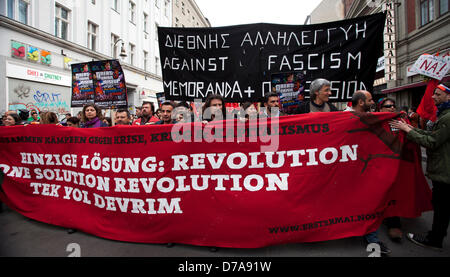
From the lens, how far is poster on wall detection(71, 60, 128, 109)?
5.85 metres

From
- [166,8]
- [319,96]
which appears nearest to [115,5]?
[166,8]

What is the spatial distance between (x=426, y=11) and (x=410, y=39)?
1.68 m

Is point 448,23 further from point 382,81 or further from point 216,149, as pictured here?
point 216,149

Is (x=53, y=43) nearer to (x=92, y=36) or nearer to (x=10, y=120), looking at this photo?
(x=92, y=36)

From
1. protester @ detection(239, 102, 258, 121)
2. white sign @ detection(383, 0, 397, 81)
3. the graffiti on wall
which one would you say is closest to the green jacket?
protester @ detection(239, 102, 258, 121)

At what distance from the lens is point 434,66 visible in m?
3.28

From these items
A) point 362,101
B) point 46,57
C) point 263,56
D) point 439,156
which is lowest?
point 439,156

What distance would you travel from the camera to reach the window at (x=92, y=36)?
1623cm

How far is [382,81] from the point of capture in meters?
19.1

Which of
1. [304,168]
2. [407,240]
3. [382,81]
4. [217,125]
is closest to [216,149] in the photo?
[217,125]

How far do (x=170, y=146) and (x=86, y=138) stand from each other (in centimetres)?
122

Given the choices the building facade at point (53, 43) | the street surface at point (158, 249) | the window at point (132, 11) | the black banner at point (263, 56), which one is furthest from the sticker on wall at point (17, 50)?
the window at point (132, 11)

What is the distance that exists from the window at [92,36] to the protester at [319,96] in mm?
16856

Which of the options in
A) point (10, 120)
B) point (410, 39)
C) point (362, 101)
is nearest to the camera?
point (362, 101)
